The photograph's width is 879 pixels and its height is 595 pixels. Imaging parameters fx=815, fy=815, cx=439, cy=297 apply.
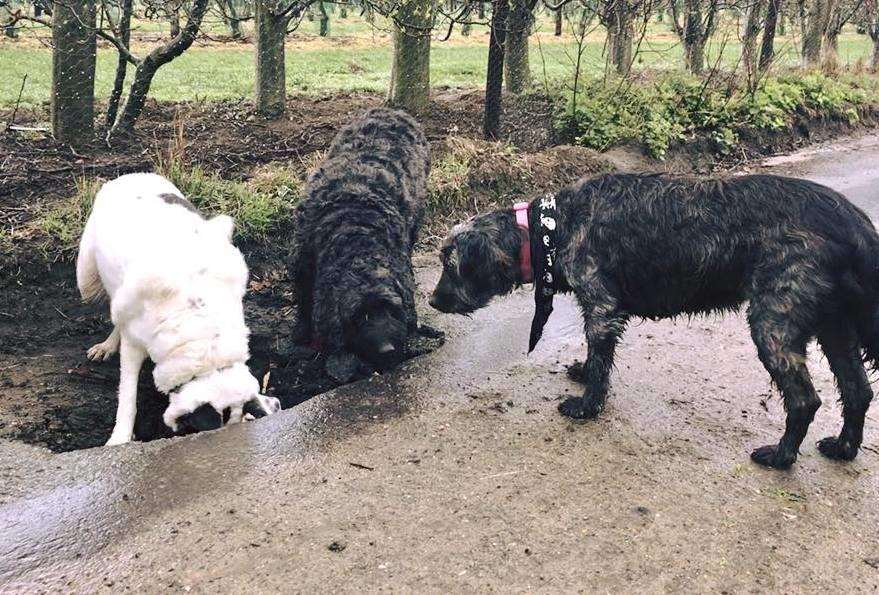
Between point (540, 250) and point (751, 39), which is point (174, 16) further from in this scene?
point (751, 39)

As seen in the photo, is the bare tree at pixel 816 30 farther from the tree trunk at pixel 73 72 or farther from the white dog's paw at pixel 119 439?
the white dog's paw at pixel 119 439

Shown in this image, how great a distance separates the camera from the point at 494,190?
8797 mm

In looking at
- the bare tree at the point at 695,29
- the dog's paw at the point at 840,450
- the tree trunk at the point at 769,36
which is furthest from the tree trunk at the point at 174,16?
the tree trunk at the point at 769,36

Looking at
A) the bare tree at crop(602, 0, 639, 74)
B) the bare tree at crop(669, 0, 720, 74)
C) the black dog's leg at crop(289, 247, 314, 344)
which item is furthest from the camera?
the bare tree at crop(669, 0, 720, 74)

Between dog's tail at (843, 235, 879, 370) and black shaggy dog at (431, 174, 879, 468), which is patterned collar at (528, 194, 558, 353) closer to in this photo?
black shaggy dog at (431, 174, 879, 468)

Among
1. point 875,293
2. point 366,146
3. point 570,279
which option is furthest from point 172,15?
point 875,293

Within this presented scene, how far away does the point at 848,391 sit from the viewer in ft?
14.4

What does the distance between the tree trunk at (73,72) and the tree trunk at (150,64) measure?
0.37 m

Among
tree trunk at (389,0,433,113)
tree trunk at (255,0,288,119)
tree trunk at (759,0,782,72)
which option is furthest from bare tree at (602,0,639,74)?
tree trunk at (255,0,288,119)

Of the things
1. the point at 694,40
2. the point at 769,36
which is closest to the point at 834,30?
the point at 769,36

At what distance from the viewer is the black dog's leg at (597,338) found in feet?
15.7

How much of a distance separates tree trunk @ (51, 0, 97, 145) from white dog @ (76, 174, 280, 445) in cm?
348

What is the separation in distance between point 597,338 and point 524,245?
0.74m

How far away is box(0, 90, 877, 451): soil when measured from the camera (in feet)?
17.1
